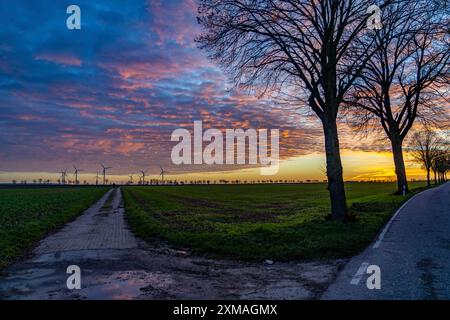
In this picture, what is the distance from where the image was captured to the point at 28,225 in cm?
1842

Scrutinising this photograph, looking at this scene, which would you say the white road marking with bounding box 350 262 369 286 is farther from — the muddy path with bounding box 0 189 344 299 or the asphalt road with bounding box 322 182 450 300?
the muddy path with bounding box 0 189 344 299

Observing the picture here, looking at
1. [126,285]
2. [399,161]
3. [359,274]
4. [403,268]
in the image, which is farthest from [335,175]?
[399,161]

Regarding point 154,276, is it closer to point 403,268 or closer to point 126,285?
point 126,285

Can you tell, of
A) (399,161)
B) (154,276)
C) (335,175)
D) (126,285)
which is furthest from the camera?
(399,161)

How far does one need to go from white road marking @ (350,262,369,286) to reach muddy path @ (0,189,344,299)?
44cm

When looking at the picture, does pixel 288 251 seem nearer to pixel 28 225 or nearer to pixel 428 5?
pixel 428 5

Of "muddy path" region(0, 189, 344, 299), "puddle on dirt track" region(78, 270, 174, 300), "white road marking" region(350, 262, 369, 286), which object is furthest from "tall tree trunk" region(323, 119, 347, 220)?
"puddle on dirt track" region(78, 270, 174, 300)

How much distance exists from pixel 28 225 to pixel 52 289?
40.4 feet

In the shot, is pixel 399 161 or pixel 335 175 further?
pixel 399 161

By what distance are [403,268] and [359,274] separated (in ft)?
3.93

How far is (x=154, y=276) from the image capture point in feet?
28.3

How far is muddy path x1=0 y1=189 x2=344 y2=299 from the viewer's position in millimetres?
7195
